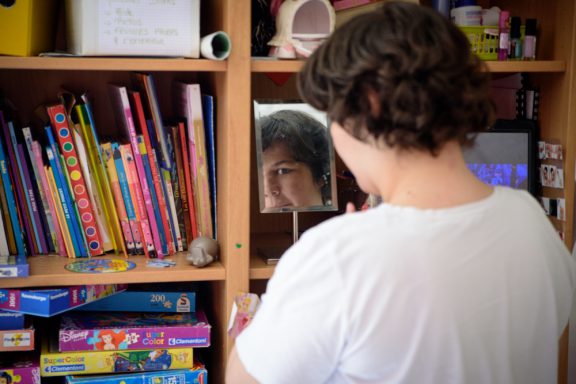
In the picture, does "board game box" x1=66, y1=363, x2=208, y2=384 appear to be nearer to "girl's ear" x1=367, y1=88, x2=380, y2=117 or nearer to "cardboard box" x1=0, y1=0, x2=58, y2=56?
"cardboard box" x1=0, y1=0, x2=58, y2=56

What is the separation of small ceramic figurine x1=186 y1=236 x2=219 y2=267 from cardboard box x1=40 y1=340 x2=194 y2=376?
0.67 feet

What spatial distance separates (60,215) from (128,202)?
0.49 ft

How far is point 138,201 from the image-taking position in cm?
165

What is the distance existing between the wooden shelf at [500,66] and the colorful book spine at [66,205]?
0.47 metres

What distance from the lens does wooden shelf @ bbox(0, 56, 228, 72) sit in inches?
56.4

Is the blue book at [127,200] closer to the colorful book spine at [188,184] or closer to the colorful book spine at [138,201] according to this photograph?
the colorful book spine at [138,201]

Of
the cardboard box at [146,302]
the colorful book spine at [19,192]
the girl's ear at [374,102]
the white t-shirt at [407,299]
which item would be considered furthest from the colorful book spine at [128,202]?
the girl's ear at [374,102]

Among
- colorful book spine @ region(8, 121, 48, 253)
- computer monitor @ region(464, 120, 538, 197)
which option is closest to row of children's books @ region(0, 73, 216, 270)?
colorful book spine @ region(8, 121, 48, 253)

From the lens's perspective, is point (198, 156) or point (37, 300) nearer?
point (37, 300)

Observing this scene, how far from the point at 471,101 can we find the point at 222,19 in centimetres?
77

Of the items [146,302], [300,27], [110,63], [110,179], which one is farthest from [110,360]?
[300,27]

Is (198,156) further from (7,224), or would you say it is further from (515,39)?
(515,39)

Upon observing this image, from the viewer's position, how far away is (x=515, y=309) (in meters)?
0.94

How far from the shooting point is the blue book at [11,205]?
1600 millimetres
